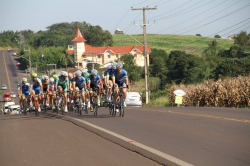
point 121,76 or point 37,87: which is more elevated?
point 121,76

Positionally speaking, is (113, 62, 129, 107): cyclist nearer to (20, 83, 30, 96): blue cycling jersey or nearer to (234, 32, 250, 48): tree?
(20, 83, 30, 96): blue cycling jersey

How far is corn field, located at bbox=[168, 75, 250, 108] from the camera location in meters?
28.5

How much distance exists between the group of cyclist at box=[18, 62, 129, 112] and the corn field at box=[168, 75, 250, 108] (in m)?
9.34

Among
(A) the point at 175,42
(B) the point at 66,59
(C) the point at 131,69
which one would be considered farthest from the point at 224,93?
(A) the point at 175,42

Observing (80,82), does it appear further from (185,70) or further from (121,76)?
(185,70)

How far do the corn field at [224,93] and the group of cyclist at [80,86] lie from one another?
9339 millimetres

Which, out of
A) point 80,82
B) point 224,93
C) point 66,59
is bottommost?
point 224,93

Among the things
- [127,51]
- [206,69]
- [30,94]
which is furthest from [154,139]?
[127,51]

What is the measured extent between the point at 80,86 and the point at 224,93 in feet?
37.4

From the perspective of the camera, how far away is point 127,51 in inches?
4867

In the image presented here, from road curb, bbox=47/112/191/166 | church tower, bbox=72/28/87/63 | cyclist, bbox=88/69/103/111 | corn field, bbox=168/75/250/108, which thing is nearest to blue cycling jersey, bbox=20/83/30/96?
cyclist, bbox=88/69/103/111

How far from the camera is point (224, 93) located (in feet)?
99.2

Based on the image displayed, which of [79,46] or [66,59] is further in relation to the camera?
[79,46]

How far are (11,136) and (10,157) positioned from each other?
3.59 meters
